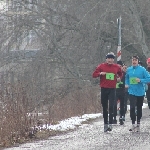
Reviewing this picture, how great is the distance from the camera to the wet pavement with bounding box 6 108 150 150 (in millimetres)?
10120

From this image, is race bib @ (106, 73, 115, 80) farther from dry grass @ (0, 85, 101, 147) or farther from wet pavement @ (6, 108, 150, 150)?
dry grass @ (0, 85, 101, 147)

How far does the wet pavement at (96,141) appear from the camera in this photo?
10120 millimetres

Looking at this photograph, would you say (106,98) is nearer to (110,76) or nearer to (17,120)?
(110,76)

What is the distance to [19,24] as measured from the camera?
2625 cm

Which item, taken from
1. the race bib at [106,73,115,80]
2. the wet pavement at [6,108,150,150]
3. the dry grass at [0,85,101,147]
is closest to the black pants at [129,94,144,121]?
the wet pavement at [6,108,150,150]

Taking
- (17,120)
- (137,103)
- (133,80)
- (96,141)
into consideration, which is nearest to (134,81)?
(133,80)

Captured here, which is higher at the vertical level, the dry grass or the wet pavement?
the dry grass

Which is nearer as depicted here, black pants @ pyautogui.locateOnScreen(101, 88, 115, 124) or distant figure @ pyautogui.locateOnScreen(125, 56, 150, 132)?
black pants @ pyautogui.locateOnScreen(101, 88, 115, 124)

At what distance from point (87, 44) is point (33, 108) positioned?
1485cm

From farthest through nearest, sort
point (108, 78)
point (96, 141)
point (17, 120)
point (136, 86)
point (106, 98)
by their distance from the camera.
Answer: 1. point (136, 86)
2. point (106, 98)
3. point (108, 78)
4. point (17, 120)
5. point (96, 141)

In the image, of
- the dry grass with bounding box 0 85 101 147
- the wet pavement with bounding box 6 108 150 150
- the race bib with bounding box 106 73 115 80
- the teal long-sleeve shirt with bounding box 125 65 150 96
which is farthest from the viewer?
the teal long-sleeve shirt with bounding box 125 65 150 96

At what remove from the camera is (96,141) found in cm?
1105

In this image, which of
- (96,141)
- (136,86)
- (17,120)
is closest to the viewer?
(96,141)

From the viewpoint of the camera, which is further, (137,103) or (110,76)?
(137,103)
